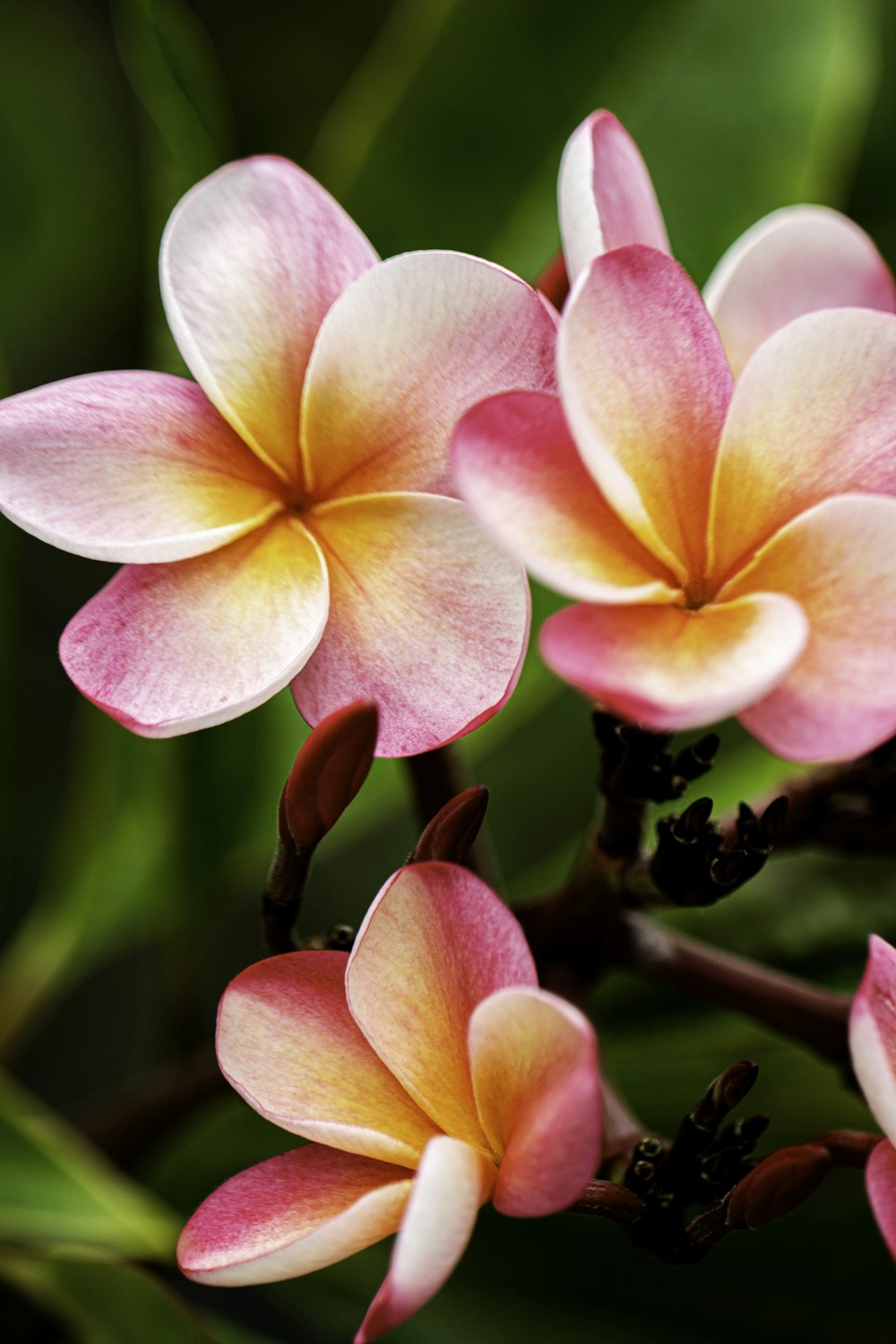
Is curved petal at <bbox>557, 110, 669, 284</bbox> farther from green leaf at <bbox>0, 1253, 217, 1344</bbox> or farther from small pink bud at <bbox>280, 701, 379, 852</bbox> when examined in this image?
green leaf at <bbox>0, 1253, 217, 1344</bbox>

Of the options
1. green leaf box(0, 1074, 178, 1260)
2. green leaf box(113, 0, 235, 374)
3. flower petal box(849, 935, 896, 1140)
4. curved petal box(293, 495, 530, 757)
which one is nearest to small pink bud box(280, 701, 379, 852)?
curved petal box(293, 495, 530, 757)

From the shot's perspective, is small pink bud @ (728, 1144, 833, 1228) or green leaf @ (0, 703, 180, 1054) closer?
small pink bud @ (728, 1144, 833, 1228)

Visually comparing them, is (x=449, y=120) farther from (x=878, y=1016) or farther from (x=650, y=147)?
(x=878, y=1016)

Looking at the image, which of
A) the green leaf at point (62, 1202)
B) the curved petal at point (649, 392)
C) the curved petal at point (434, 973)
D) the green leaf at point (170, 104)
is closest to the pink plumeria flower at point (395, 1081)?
the curved petal at point (434, 973)

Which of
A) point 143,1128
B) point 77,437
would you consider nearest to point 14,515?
point 77,437

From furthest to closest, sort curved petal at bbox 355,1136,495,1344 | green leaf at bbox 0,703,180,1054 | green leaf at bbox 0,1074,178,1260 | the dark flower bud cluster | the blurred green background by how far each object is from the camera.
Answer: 1. green leaf at bbox 0,703,180,1054
2. the blurred green background
3. green leaf at bbox 0,1074,178,1260
4. the dark flower bud cluster
5. curved petal at bbox 355,1136,495,1344

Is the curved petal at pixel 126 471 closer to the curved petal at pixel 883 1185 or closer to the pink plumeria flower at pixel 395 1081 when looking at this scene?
the pink plumeria flower at pixel 395 1081

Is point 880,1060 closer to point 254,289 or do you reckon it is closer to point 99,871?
point 254,289
